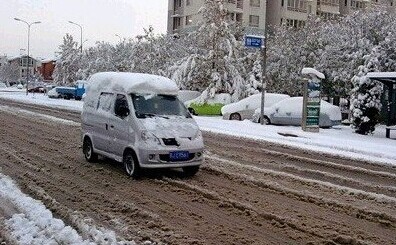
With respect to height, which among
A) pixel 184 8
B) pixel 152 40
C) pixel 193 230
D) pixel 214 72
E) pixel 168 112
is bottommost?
pixel 193 230

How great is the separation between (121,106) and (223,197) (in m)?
3.34

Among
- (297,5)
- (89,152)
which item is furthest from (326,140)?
(297,5)

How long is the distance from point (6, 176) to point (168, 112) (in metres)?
3.50

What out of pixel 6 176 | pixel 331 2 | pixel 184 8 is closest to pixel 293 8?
pixel 331 2

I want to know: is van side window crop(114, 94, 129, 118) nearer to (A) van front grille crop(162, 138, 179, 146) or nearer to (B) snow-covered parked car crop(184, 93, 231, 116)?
(A) van front grille crop(162, 138, 179, 146)

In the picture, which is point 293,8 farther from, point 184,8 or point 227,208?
point 227,208

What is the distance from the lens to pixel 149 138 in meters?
9.59

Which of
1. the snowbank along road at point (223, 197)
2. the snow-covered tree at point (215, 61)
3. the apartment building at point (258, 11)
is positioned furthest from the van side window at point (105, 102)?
the apartment building at point (258, 11)

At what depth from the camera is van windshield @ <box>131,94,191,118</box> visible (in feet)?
33.6

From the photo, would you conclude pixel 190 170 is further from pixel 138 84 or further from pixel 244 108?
pixel 244 108

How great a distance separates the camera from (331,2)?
69625 mm

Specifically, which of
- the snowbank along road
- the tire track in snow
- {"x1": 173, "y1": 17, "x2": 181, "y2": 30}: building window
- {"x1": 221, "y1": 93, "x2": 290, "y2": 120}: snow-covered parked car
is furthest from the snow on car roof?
{"x1": 173, "y1": 17, "x2": 181, "y2": 30}: building window

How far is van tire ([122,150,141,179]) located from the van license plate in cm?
70

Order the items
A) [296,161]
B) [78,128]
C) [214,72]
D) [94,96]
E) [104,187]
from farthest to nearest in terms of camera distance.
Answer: [214,72], [78,128], [296,161], [94,96], [104,187]
